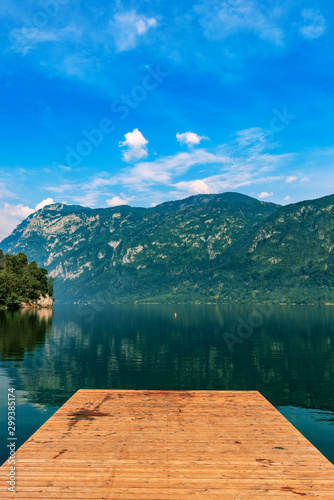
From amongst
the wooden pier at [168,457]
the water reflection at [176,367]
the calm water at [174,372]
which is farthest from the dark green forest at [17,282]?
the wooden pier at [168,457]

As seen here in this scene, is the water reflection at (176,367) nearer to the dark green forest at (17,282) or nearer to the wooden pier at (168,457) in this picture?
the wooden pier at (168,457)

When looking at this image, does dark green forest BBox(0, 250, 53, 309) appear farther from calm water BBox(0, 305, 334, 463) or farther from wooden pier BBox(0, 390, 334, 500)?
wooden pier BBox(0, 390, 334, 500)

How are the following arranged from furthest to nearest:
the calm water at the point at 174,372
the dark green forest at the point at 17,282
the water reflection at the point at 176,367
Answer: the dark green forest at the point at 17,282
the water reflection at the point at 176,367
the calm water at the point at 174,372

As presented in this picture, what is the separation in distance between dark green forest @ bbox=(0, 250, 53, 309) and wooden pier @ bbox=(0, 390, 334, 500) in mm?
161093

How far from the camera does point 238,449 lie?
13656mm

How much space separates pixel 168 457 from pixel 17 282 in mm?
179251

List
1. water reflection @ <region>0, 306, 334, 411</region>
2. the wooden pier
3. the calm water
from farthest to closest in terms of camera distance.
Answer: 1. water reflection @ <region>0, 306, 334, 411</region>
2. the calm water
3. the wooden pier

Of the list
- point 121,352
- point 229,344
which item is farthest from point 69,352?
point 229,344

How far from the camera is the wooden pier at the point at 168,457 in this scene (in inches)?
415

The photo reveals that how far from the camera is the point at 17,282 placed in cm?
17600

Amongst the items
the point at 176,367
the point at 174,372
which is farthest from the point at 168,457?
the point at 176,367

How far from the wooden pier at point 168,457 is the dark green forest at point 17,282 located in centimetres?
16109

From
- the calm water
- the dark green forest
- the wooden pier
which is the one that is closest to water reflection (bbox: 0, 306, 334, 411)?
the calm water

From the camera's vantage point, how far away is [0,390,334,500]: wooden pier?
1053 cm
